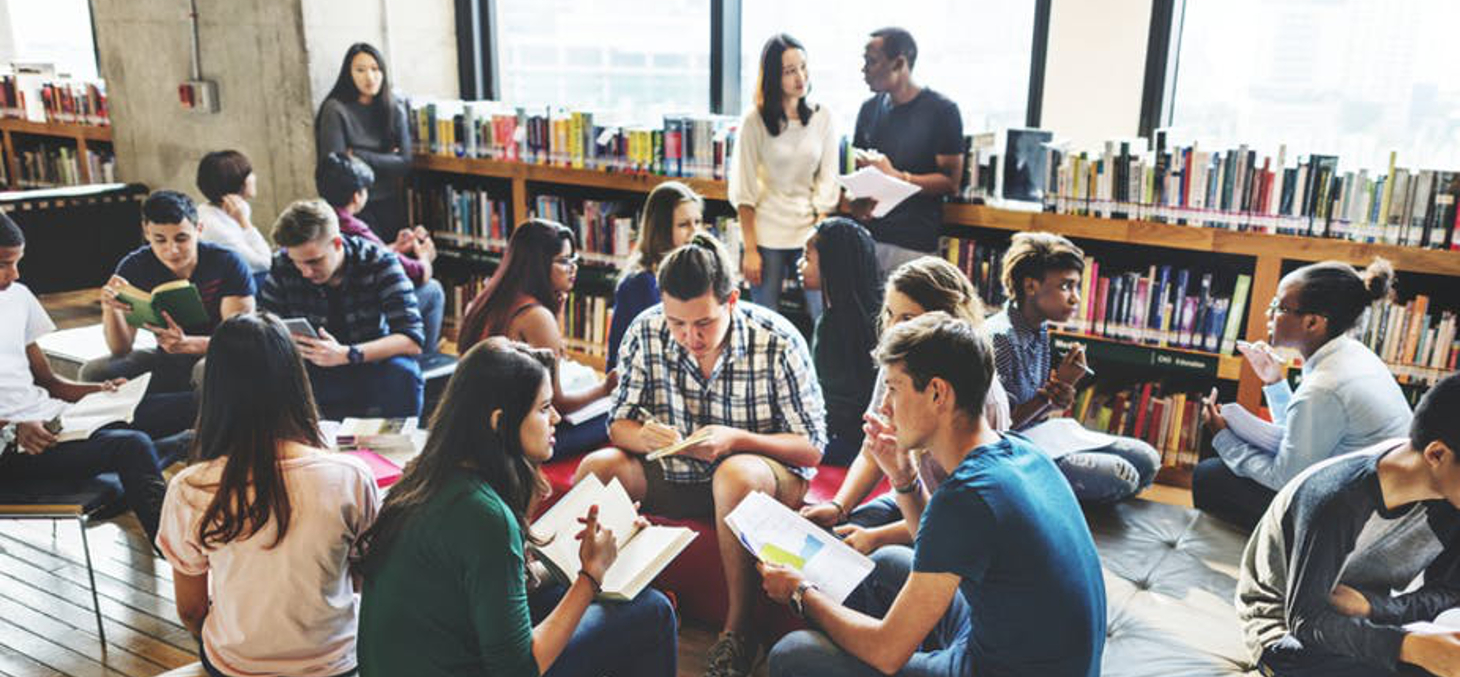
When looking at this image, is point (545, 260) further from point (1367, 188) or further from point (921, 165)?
point (1367, 188)

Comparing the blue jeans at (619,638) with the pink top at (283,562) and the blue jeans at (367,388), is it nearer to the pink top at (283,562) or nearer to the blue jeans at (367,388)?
the pink top at (283,562)

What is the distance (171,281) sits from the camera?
3.97 m

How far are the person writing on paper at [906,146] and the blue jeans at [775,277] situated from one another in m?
0.37

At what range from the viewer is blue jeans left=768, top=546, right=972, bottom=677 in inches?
80.4

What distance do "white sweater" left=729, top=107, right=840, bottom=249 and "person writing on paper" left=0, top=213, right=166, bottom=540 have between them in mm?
2490

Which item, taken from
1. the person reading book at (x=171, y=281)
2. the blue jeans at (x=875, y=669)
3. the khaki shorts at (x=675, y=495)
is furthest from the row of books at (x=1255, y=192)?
the person reading book at (x=171, y=281)

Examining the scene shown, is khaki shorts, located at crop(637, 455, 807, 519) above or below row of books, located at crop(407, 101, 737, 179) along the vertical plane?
below

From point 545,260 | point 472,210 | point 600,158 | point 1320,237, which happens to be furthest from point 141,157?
point 1320,237

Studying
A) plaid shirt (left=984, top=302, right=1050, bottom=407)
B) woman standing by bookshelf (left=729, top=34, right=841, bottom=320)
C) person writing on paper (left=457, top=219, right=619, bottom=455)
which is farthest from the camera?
woman standing by bookshelf (left=729, top=34, right=841, bottom=320)

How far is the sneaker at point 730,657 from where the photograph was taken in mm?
2742

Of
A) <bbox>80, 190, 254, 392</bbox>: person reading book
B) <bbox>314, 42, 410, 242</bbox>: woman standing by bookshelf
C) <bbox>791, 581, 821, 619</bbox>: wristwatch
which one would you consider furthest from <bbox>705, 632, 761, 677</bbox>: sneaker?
<bbox>314, 42, 410, 242</bbox>: woman standing by bookshelf

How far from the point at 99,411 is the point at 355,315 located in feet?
3.02

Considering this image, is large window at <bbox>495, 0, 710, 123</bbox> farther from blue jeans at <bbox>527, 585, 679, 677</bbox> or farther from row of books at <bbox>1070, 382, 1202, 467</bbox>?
blue jeans at <bbox>527, 585, 679, 677</bbox>

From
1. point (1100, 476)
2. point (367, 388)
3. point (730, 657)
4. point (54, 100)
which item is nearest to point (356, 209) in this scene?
point (367, 388)
